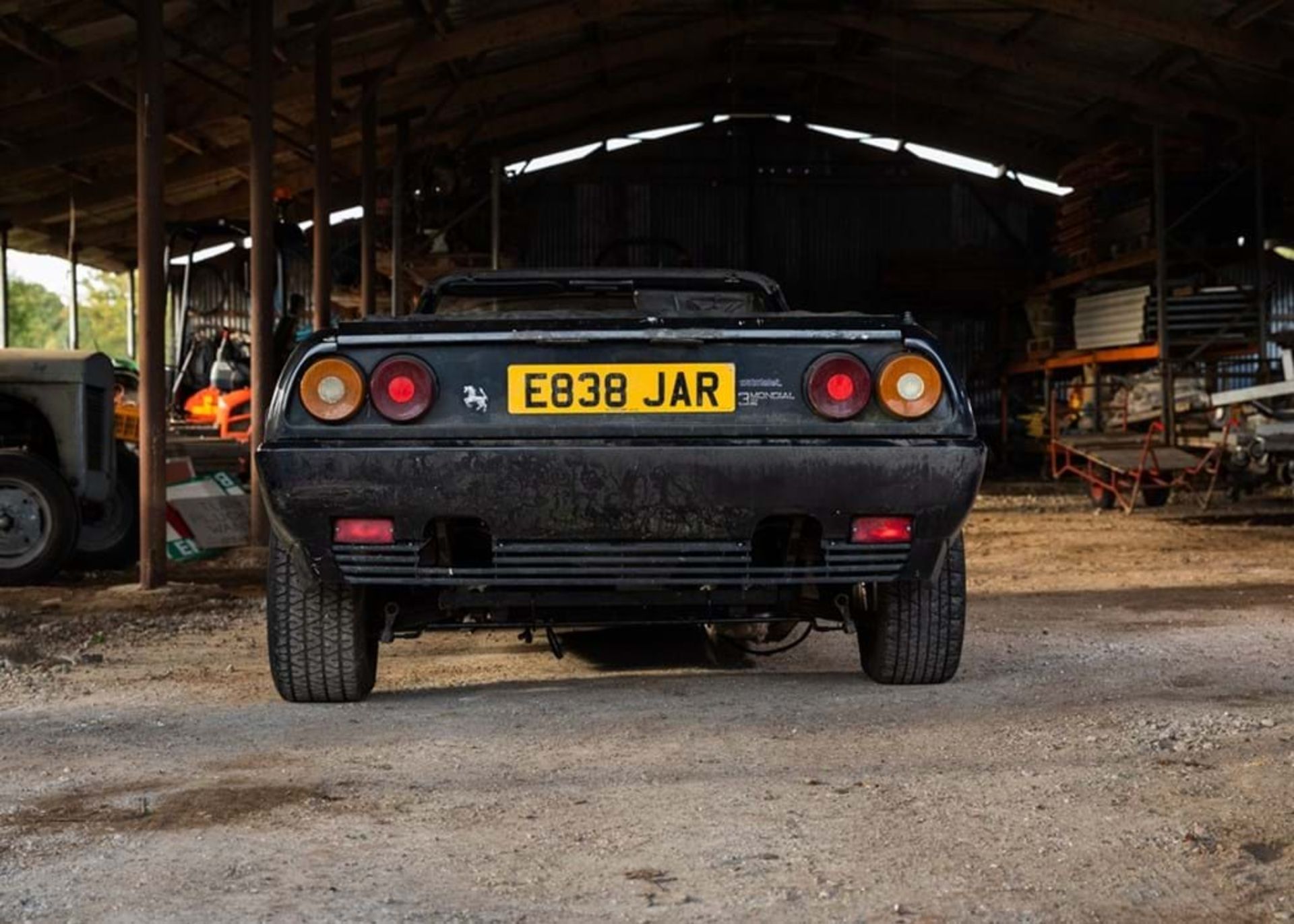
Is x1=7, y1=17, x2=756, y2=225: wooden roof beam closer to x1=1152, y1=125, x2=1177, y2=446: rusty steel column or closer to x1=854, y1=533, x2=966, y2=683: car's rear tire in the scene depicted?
x1=1152, y1=125, x2=1177, y2=446: rusty steel column

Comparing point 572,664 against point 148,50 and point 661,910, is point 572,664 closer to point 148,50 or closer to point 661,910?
point 661,910

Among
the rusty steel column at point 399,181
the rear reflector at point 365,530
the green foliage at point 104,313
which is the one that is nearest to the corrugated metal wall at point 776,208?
the rusty steel column at point 399,181

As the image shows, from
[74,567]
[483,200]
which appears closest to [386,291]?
[483,200]

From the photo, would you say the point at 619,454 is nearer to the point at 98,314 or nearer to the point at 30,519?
the point at 30,519

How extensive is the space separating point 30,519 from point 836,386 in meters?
6.40

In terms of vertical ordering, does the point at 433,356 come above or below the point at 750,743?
above

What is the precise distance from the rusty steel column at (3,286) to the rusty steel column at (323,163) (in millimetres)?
5224

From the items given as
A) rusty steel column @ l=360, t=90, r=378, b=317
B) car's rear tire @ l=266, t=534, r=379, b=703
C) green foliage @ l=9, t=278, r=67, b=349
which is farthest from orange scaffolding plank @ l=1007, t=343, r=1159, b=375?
green foliage @ l=9, t=278, r=67, b=349

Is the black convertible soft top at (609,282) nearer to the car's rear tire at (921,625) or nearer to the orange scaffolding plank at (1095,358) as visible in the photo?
the car's rear tire at (921,625)

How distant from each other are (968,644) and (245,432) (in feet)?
32.2

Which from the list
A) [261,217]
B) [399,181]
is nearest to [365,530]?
[261,217]

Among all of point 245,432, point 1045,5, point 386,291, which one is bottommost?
point 245,432

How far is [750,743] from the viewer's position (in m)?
3.69

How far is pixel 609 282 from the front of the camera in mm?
5691
